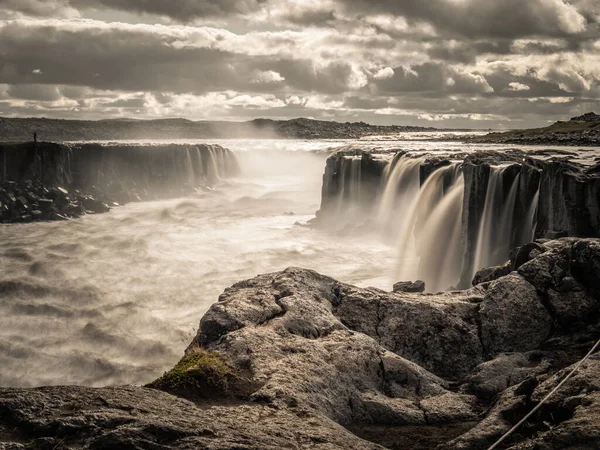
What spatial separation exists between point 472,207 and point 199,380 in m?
23.3

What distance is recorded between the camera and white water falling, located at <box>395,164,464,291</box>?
34719 mm

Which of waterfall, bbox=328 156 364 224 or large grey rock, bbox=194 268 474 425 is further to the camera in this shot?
waterfall, bbox=328 156 364 224

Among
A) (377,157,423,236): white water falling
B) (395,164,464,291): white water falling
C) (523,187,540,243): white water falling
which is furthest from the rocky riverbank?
(377,157,423,236): white water falling

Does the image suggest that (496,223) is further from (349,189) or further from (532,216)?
(349,189)

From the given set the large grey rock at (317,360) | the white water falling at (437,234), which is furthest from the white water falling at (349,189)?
the large grey rock at (317,360)

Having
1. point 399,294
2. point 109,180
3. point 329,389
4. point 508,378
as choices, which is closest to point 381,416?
point 329,389

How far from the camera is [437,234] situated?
3659 cm

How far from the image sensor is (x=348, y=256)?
157 feet

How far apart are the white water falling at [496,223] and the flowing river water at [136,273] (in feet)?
29.9

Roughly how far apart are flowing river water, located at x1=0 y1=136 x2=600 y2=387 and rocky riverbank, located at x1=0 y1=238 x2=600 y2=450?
15.3m

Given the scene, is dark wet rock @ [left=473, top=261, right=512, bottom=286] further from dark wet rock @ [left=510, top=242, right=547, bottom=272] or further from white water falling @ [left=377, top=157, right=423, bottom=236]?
white water falling @ [left=377, top=157, right=423, bottom=236]

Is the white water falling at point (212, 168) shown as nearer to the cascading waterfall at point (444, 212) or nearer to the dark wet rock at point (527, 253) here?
the cascading waterfall at point (444, 212)

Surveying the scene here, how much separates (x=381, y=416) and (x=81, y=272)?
40.5 m

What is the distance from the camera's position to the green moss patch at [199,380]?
34.0 feet
